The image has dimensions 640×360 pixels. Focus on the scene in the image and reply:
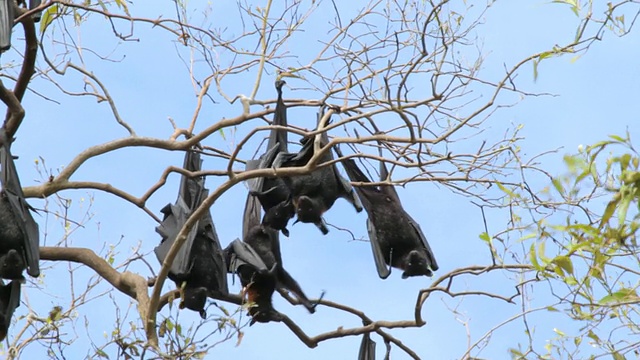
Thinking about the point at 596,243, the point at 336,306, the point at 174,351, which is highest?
the point at 336,306

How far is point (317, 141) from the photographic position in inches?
319

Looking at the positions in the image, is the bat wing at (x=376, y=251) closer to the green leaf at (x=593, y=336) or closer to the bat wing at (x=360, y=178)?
the bat wing at (x=360, y=178)

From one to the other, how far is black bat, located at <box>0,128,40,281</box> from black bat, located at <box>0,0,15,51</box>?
1.05 m

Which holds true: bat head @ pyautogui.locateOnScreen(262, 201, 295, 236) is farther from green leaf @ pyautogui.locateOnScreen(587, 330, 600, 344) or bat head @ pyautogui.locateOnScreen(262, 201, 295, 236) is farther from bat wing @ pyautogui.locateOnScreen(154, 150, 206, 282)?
green leaf @ pyautogui.locateOnScreen(587, 330, 600, 344)

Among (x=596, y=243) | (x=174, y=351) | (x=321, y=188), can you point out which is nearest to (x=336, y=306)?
(x=321, y=188)

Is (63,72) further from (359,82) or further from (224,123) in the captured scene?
(359,82)

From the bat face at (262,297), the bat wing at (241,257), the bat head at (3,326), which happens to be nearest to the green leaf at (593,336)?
the bat face at (262,297)

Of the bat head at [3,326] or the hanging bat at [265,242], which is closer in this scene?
the bat head at [3,326]

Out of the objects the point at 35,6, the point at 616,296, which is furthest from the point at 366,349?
the point at 616,296

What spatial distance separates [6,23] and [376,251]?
4.64m

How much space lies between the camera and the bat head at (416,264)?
11.1 metres

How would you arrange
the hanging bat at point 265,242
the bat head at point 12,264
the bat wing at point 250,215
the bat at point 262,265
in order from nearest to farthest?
the bat head at point 12,264 → the bat at point 262,265 → the hanging bat at point 265,242 → the bat wing at point 250,215

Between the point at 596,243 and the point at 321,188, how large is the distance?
5280 millimetres

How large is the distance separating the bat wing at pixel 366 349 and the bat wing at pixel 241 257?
128 cm
